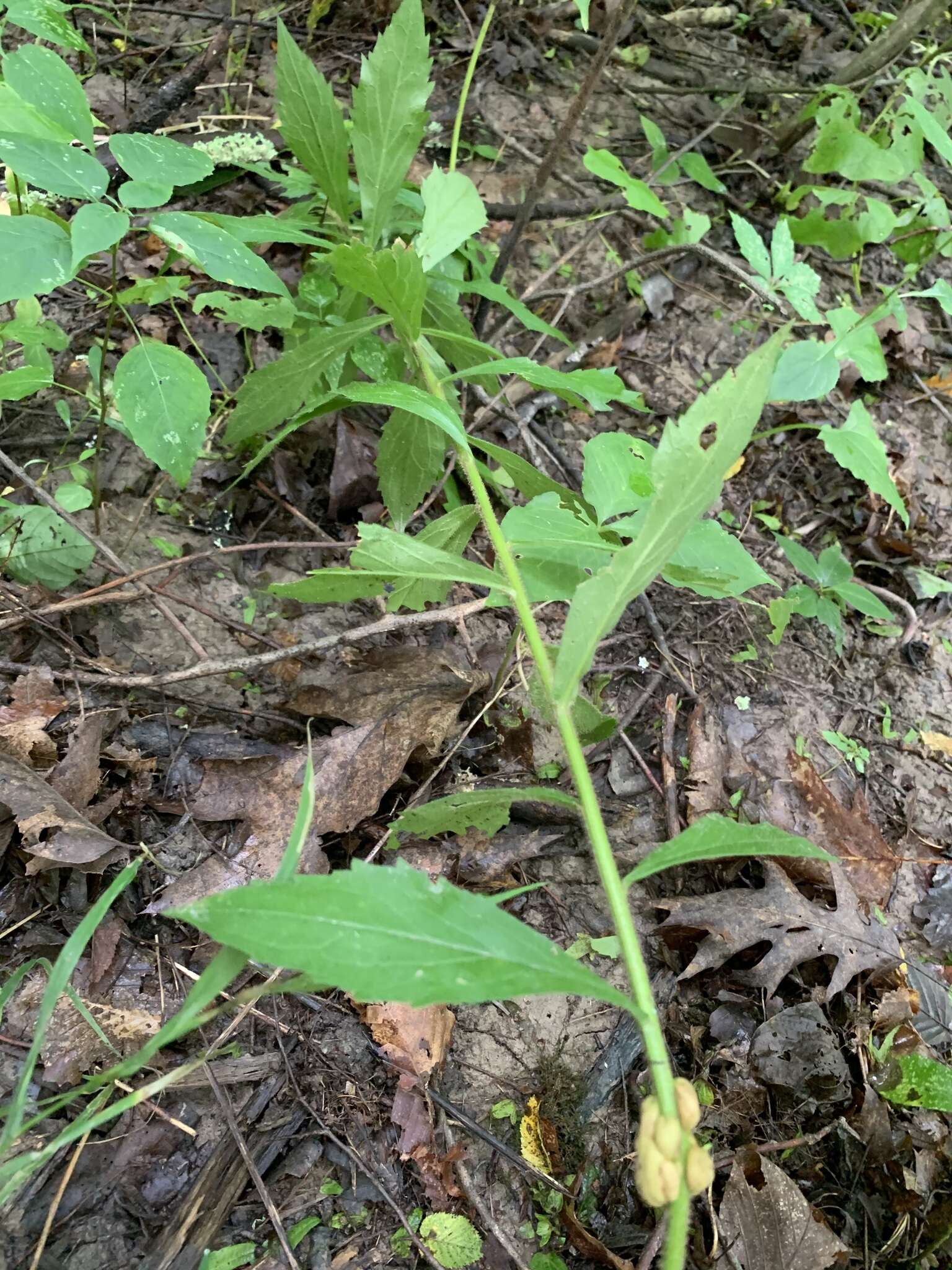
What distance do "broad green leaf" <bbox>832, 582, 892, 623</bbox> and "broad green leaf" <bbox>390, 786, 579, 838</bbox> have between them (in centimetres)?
133

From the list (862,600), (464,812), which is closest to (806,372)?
(862,600)

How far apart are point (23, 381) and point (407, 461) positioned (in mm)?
836

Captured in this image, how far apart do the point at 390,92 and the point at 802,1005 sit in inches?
84.4

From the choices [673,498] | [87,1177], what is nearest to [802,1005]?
[673,498]

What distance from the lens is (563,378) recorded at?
1.54 metres

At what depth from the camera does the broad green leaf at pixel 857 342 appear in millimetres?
2123

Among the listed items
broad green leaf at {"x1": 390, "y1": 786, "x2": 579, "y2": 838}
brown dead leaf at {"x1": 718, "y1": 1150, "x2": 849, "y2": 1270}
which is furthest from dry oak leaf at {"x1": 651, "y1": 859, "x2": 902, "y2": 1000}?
broad green leaf at {"x1": 390, "y1": 786, "x2": 579, "y2": 838}

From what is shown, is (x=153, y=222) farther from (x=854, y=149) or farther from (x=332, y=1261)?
(x=854, y=149)

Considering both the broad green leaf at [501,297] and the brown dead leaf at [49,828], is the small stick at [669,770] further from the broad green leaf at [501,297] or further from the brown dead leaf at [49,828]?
the brown dead leaf at [49,828]

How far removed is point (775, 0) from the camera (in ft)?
11.8

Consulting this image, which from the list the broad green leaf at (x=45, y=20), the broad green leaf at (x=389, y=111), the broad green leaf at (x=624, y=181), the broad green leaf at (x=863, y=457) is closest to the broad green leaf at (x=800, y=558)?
the broad green leaf at (x=863, y=457)

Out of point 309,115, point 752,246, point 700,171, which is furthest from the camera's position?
point 700,171

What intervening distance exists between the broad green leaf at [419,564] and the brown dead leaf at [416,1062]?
2.65 feet

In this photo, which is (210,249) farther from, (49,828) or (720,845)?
(720,845)
